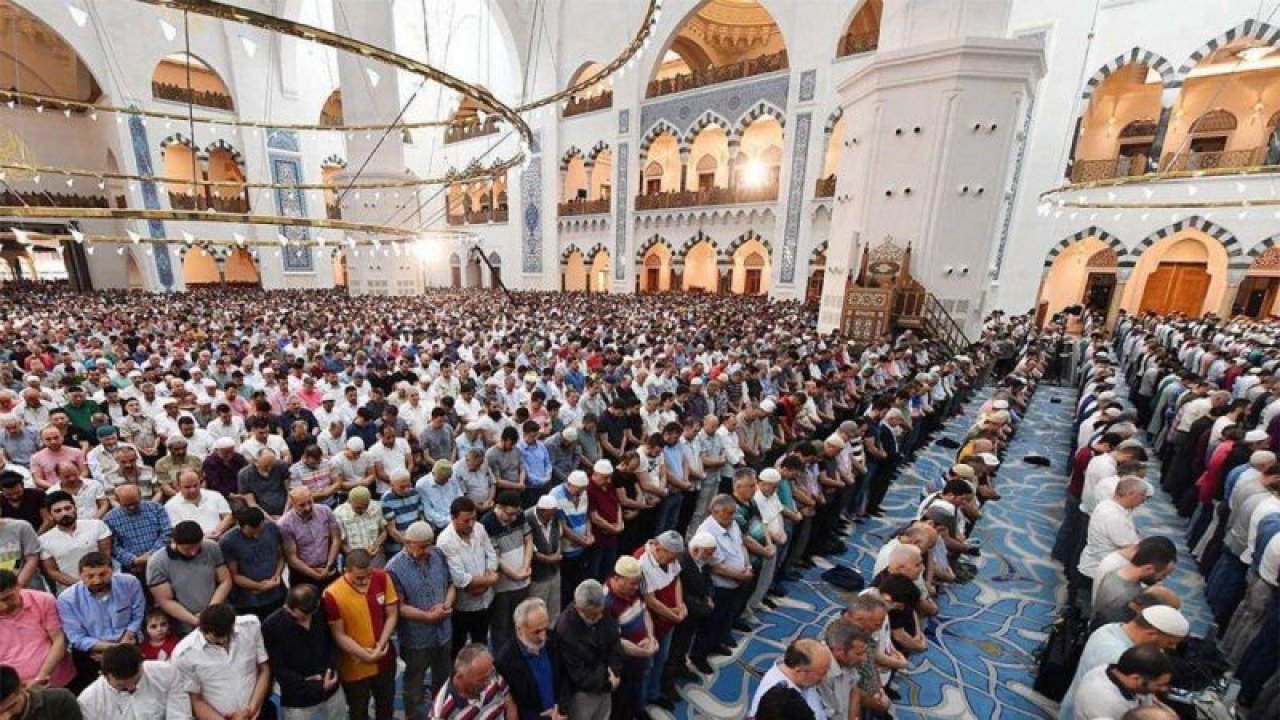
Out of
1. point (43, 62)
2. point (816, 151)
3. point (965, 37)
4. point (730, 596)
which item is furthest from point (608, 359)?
point (43, 62)

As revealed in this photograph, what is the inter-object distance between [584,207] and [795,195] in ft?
33.2

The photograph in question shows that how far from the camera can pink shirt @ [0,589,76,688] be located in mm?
2525

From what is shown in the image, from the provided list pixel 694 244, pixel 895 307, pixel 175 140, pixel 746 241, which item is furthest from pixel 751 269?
pixel 175 140

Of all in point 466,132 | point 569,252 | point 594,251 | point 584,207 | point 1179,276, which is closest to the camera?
point 1179,276

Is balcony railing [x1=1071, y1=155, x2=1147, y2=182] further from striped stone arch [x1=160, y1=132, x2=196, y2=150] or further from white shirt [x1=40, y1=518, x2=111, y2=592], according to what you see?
striped stone arch [x1=160, y1=132, x2=196, y2=150]

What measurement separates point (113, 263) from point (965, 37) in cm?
3283

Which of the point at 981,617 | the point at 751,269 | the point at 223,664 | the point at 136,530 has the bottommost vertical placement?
the point at 981,617

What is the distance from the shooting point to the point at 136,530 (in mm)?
3430

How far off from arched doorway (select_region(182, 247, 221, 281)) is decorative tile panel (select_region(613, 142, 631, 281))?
2138 cm

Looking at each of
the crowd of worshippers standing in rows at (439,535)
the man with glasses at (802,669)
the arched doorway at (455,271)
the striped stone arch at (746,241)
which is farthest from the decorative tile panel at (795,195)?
the arched doorway at (455,271)

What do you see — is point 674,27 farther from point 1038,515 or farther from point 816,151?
point 1038,515

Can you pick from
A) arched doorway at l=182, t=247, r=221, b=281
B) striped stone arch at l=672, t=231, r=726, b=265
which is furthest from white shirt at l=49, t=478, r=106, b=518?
arched doorway at l=182, t=247, r=221, b=281

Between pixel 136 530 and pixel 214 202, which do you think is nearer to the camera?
pixel 136 530

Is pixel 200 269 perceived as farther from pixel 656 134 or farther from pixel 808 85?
pixel 808 85
